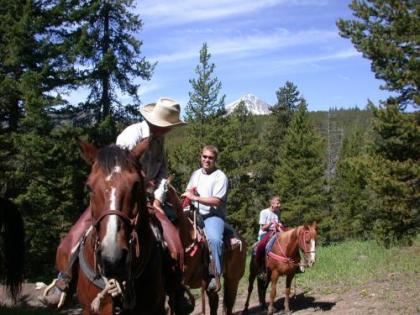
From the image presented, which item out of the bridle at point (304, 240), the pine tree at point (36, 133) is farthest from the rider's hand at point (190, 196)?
the pine tree at point (36, 133)

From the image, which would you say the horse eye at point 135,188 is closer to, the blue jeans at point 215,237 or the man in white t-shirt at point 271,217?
the blue jeans at point 215,237

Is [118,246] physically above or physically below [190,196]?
below

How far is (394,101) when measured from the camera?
62.8 feet

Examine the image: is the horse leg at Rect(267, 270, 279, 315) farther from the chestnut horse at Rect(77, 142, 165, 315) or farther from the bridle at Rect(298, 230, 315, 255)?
the chestnut horse at Rect(77, 142, 165, 315)

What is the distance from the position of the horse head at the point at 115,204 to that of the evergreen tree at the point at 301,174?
34.5m

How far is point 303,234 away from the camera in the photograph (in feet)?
40.1

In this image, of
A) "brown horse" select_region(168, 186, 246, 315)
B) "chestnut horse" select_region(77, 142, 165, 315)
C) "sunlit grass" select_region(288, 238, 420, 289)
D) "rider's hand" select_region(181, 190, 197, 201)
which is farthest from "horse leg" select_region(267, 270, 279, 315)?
"chestnut horse" select_region(77, 142, 165, 315)

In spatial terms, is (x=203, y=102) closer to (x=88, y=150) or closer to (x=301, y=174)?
(x=301, y=174)

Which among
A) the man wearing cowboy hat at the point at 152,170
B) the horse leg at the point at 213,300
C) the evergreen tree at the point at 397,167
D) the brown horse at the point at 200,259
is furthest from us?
the evergreen tree at the point at 397,167

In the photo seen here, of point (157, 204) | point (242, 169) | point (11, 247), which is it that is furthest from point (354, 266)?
point (242, 169)

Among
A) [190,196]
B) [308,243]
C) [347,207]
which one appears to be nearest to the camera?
[190,196]

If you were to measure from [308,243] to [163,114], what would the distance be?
823 centimetres

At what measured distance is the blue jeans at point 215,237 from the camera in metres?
6.52

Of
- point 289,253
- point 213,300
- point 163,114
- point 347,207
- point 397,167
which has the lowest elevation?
point 347,207
